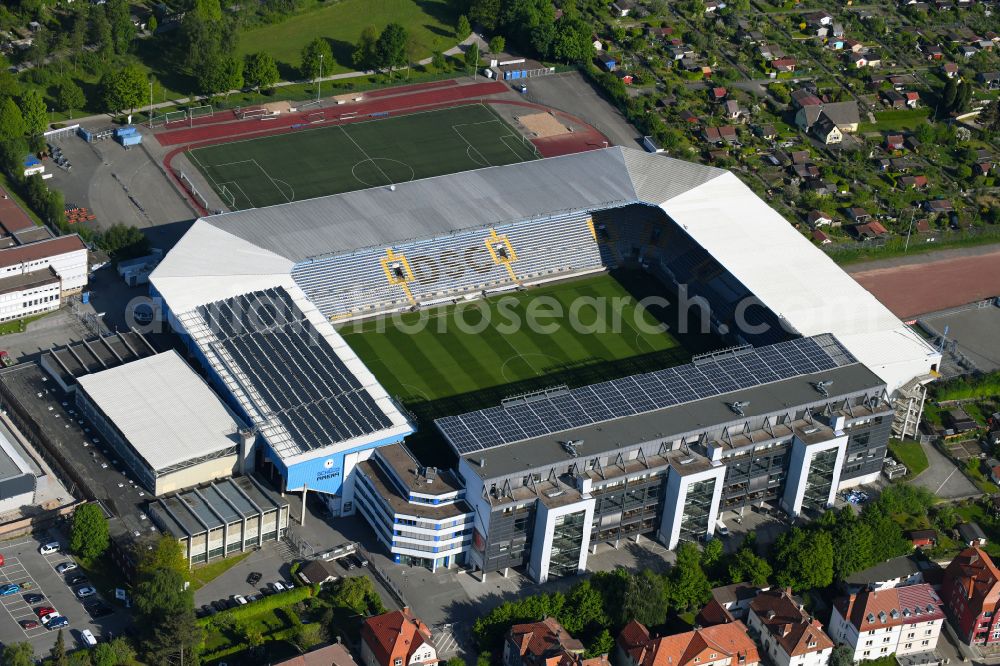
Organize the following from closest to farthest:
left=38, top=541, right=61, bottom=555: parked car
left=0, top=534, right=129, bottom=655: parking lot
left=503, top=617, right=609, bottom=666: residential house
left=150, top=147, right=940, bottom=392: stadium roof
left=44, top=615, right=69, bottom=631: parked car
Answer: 1. left=503, top=617, right=609, bottom=666: residential house
2. left=0, top=534, right=129, bottom=655: parking lot
3. left=44, top=615, right=69, bottom=631: parked car
4. left=38, top=541, right=61, bottom=555: parked car
5. left=150, top=147, right=940, bottom=392: stadium roof

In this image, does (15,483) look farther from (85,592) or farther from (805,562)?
(805,562)

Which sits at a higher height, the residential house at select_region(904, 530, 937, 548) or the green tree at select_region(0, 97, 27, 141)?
the green tree at select_region(0, 97, 27, 141)

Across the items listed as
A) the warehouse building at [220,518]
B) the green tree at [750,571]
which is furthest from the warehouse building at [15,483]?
the green tree at [750,571]

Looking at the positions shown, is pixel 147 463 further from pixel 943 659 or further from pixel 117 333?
pixel 943 659

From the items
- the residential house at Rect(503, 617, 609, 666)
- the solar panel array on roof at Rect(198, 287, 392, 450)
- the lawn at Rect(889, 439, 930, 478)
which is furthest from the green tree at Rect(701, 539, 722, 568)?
the solar panel array on roof at Rect(198, 287, 392, 450)

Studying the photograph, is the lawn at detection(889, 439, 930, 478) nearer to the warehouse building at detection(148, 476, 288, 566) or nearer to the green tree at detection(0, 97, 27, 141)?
the warehouse building at detection(148, 476, 288, 566)

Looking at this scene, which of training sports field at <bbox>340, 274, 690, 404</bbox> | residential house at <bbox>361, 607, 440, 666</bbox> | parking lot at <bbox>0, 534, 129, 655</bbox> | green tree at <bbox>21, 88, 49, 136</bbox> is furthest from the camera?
green tree at <bbox>21, 88, 49, 136</bbox>

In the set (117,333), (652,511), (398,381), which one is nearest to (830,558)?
(652,511)
